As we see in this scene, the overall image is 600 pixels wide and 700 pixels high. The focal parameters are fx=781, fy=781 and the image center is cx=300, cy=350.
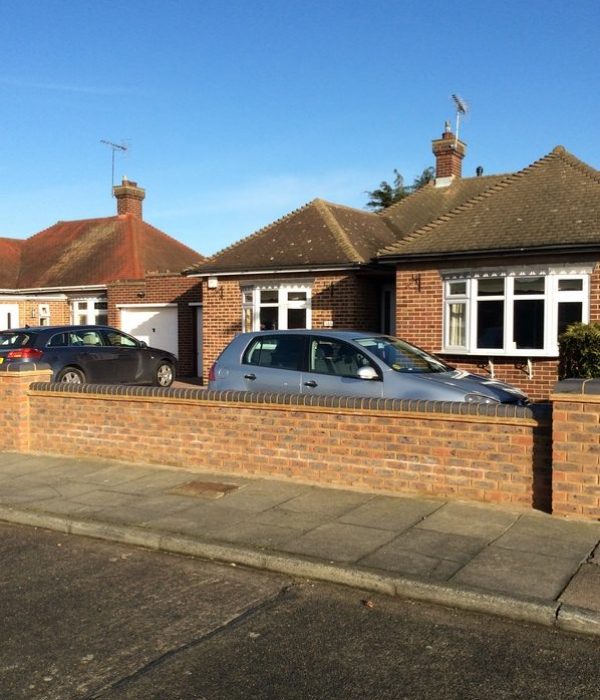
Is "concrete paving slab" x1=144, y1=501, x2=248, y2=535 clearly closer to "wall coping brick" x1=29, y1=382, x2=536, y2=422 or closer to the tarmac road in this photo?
the tarmac road

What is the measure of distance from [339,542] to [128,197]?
25296 millimetres

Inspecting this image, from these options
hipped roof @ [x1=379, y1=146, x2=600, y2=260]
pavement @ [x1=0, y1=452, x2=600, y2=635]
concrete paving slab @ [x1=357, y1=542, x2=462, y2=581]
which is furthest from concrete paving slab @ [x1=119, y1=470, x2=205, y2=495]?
hipped roof @ [x1=379, y1=146, x2=600, y2=260]

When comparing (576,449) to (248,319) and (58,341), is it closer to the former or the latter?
(58,341)

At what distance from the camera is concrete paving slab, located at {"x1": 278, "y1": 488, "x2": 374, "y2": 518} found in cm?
722

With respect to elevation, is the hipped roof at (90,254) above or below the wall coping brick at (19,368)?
above

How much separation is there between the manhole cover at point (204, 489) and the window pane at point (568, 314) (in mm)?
8149

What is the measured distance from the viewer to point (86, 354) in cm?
1491

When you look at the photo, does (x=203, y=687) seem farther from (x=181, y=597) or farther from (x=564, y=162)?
(x=564, y=162)

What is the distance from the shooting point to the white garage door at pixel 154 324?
22078 mm

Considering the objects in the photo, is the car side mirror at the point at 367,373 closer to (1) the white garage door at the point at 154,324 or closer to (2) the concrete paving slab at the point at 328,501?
(2) the concrete paving slab at the point at 328,501

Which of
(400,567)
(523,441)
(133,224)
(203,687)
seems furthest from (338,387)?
(133,224)

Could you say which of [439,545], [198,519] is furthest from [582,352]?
[198,519]

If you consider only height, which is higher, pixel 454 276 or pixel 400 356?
pixel 454 276

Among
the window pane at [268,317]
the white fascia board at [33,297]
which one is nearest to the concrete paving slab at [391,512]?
the window pane at [268,317]
